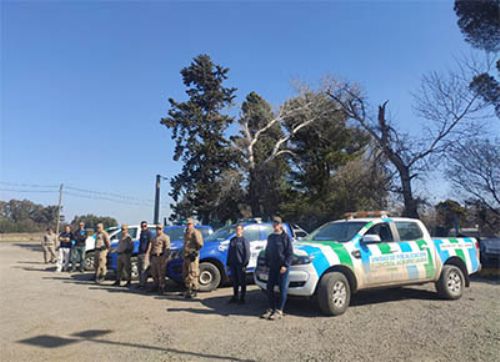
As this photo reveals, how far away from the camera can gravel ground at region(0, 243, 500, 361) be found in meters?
4.74

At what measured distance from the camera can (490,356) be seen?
4.62 m

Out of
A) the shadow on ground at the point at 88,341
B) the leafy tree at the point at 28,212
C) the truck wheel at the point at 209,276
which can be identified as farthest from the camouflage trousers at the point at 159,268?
the leafy tree at the point at 28,212

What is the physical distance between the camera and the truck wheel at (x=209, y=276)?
9.24 meters

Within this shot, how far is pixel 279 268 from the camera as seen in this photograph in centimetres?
647

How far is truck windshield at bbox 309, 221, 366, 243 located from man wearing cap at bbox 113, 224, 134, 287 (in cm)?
541

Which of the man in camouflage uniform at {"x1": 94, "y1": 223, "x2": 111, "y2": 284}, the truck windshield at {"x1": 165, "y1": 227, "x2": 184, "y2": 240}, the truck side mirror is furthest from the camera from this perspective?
the truck windshield at {"x1": 165, "y1": 227, "x2": 184, "y2": 240}

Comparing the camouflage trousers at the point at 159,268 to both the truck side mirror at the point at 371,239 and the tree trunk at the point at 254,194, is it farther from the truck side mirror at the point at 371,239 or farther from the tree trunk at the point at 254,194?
the tree trunk at the point at 254,194

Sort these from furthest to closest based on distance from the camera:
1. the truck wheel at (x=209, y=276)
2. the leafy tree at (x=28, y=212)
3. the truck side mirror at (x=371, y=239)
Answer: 1. the leafy tree at (x=28, y=212)
2. the truck wheel at (x=209, y=276)
3. the truck side mirror at (x=371, y=239)

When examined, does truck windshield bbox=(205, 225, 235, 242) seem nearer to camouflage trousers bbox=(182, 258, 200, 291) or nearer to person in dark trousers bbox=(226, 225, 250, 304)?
camouflage trousers bbox=(182, 258, 200, 291)

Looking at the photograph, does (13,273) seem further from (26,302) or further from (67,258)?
(26,302)

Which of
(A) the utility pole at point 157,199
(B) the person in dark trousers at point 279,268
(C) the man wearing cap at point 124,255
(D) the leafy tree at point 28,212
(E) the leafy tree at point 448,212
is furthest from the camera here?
(D) the leafy tree at point 28,212

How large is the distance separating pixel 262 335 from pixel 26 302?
5866 millimetres

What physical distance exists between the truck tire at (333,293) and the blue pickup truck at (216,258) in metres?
2.76

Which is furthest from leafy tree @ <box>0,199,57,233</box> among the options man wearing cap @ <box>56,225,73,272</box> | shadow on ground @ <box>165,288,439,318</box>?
shadow on ground @ <box>165,288,439,318</box>
